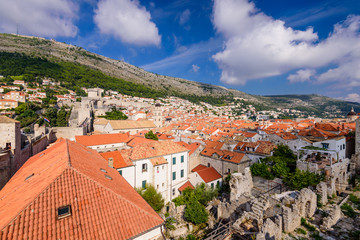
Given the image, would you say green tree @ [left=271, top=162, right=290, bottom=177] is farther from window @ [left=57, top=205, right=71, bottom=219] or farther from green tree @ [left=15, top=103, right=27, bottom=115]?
green tree @ [left=15, top=103, right=27, bottom=115]

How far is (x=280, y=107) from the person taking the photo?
195m

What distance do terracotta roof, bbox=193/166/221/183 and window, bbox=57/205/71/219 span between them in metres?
19.2

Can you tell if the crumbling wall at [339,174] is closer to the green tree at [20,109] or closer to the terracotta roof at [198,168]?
the terracotta roof at [198,168]

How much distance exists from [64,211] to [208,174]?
20.9m

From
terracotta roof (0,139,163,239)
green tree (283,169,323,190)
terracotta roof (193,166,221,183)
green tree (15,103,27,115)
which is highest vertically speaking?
green tree (15,103,27,115)

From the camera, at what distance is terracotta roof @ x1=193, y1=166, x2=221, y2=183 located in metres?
23.2

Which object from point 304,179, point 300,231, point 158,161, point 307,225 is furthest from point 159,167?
point 304,179

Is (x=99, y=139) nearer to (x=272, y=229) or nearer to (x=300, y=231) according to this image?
(x=272, y=229)

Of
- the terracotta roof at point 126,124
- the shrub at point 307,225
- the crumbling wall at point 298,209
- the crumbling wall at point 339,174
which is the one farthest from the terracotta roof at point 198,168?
the terracotta roof at point 126,124

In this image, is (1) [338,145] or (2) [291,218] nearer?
(2) [291,218]

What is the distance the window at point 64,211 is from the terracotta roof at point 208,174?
63.0 feet

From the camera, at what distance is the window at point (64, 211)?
17.9ft

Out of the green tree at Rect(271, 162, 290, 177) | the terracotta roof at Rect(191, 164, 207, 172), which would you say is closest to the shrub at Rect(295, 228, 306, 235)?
the green tree at Rect(271, 162, 290, 177)

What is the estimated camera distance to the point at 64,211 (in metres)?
5.63
